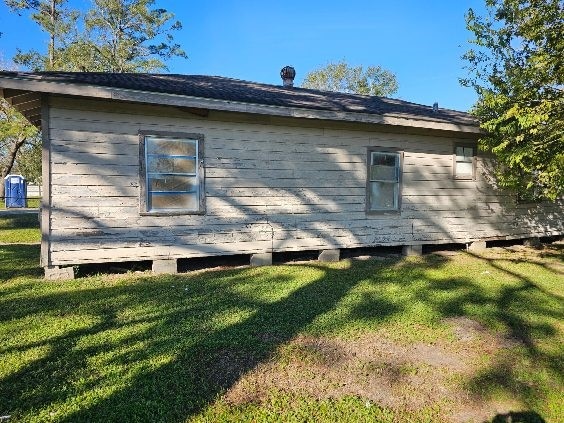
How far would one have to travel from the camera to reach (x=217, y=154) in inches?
273

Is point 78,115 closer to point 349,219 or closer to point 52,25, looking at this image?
point 349,219

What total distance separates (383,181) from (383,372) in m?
5.56

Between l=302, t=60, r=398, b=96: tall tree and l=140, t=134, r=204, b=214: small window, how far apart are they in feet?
127

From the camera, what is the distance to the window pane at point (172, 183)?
6605mm

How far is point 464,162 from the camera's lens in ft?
29.9

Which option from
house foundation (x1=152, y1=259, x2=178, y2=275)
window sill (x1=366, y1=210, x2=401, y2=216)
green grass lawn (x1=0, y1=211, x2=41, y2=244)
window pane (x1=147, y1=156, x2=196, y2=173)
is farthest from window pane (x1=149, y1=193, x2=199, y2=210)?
green grass lawn (x1=0, y1=211, x2=41, y2=244)

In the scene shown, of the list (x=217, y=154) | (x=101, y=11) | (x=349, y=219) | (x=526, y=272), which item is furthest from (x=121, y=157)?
(x=101, y=11)

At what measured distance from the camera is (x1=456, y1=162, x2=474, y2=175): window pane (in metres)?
9.07

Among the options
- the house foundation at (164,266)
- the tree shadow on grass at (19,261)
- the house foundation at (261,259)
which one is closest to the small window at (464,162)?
the house foundation at (261,259)

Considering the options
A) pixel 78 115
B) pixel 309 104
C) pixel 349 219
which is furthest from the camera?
pixel 349 219

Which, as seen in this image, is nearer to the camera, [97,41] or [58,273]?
[58,273]

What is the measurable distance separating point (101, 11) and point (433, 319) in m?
27.7

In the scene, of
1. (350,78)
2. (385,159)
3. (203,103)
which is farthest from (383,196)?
(350,78)

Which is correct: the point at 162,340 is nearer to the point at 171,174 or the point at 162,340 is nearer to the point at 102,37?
the point at 171,174
